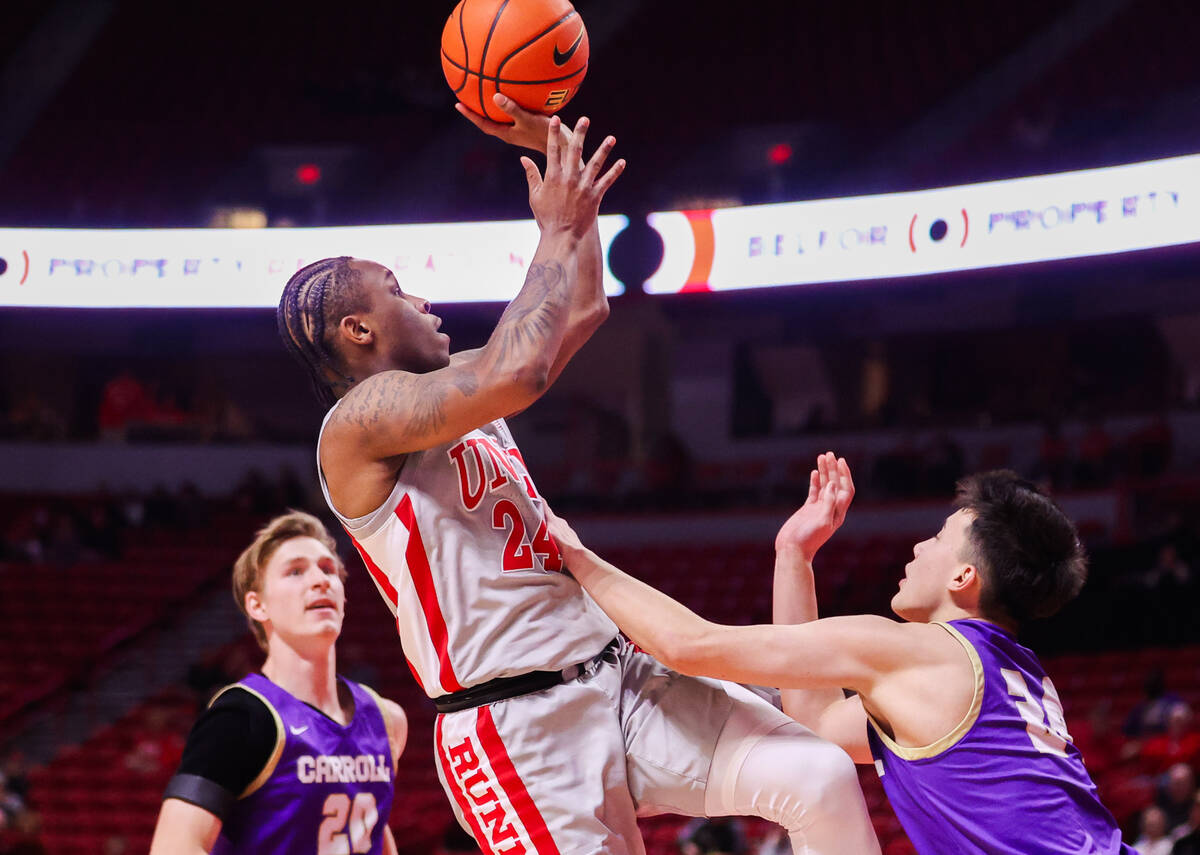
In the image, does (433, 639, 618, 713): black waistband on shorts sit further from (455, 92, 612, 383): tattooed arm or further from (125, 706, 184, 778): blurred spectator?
(125, 706, 184, 778): blurred spectator

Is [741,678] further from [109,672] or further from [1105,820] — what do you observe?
[109,672]

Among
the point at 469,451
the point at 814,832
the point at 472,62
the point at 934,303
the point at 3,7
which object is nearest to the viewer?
the point at 814,832

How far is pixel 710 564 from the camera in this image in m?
13.1

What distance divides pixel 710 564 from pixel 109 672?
20.1 feet

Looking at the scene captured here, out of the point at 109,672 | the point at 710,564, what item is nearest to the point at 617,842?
the point at 710,564

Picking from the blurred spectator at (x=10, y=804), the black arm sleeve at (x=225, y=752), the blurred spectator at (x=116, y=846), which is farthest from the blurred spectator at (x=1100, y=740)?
the blurred spectator at (x=10, y=804)

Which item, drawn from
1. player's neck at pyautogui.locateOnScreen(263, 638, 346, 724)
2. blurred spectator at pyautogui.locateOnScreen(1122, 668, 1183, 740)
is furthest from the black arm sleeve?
blurred spectator at pyautogui.locateOnScreen(1122, 668, 1183, 740)

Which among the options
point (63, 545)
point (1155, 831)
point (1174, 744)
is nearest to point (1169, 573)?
point (1174, 744)

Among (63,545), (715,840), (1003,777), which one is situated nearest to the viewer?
(1003,777)

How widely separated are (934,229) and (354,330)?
26.8 feet

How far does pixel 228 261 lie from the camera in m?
11.1

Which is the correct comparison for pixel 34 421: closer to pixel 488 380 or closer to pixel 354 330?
pixel 354 330

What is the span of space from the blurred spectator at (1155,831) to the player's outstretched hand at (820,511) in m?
4.59

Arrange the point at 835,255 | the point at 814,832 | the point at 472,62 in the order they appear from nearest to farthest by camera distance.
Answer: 1. the point at 814,832
2. the point at 472,62
3. the point at 835,255
